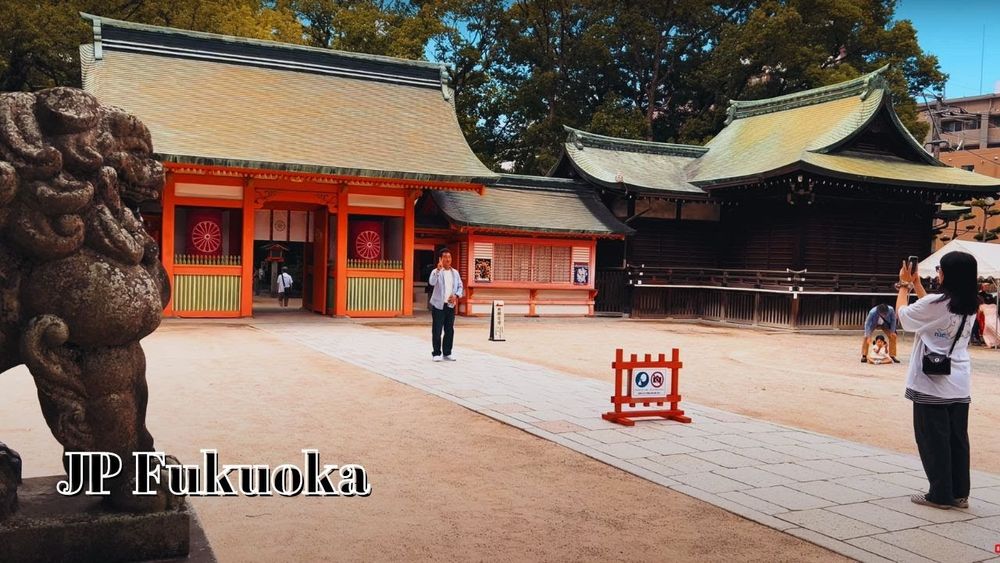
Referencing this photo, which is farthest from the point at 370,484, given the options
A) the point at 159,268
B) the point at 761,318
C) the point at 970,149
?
the point at 970,149

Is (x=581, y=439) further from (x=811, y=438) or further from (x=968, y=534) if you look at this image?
(x=968, y=534)

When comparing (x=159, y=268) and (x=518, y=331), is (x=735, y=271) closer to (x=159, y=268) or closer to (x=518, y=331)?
(x=518, y=331)

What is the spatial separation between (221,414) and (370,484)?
107 inches

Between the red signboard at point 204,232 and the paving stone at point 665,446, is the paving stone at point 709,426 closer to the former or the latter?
the paving stone at point 665,446

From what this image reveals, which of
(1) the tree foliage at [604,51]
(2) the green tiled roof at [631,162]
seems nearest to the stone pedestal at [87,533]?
(2) the green tiled roof at [631,162]

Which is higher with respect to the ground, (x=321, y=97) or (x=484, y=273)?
(x=321, y=97)

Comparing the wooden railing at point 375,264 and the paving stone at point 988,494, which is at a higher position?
the wooden railing at point 375,264

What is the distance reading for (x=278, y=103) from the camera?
2027 cm

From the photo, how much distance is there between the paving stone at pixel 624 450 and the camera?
20.2 feet

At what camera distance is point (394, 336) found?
49.6ft

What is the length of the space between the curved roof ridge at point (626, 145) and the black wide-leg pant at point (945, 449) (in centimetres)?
2125

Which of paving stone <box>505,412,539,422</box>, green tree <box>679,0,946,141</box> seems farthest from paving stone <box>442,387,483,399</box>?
green tree <box>679,0,946,141</box>

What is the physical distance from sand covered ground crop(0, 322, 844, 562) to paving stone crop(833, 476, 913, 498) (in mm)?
1294

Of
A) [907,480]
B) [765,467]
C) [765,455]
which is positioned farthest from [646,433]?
[907,480]
